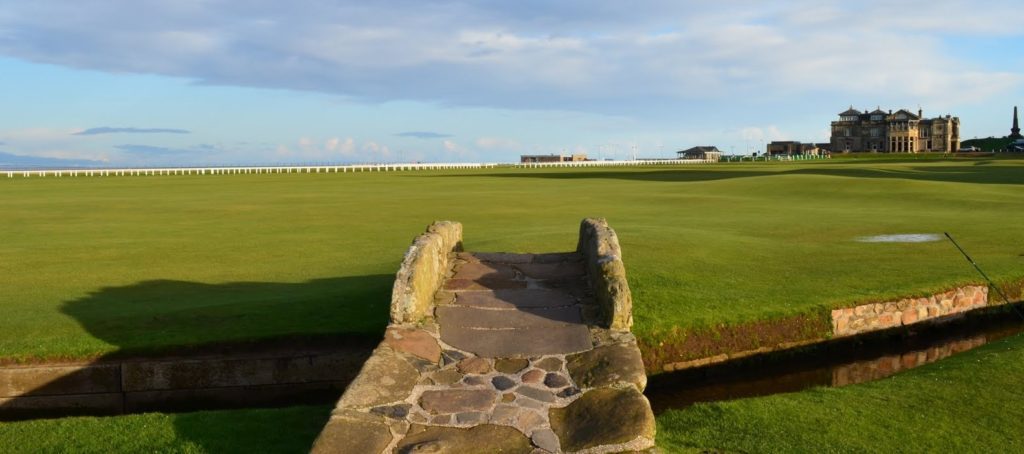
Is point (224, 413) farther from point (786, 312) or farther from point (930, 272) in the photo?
point (930, 272)

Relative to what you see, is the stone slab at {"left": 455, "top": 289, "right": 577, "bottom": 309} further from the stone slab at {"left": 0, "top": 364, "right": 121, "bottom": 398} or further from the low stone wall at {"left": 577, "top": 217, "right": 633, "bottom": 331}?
the stone slab at {"left": 0, "top": 364, "right": 121, "bottom": 398}

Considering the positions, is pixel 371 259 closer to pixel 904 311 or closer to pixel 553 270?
pixel 553 270

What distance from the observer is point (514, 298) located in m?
12.8

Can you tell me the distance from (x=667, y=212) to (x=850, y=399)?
25665 millimetres

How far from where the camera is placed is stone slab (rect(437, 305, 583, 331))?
11523 mm

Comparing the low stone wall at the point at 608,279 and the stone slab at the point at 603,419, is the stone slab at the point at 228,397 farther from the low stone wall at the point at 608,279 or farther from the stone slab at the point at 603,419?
the stone slab at the point at 603,419

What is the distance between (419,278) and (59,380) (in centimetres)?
579

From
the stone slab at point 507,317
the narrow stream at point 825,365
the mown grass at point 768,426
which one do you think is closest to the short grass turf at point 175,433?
the mown grass at point 768,426

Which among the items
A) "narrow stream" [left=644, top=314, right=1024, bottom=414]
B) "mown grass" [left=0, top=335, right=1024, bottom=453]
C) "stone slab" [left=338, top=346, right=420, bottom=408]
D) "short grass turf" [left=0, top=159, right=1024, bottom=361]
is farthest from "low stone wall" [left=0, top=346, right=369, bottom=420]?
"narrow stream" [left=644, top=314, right=1024, bottom=414]

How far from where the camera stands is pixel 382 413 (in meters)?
8.74

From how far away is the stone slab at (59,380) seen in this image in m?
12.3

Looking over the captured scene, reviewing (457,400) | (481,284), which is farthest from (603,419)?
(481,284)

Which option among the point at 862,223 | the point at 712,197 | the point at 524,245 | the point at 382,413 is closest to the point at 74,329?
the point at 382,413

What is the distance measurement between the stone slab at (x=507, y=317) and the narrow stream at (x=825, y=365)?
6.92 ft
